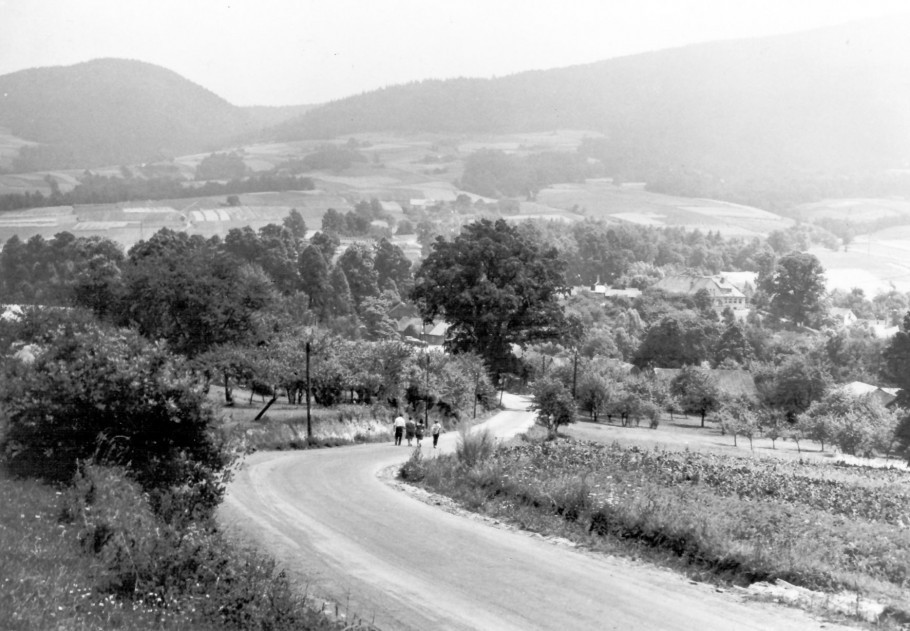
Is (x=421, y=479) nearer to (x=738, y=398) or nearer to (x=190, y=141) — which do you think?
(x=738, y=398)

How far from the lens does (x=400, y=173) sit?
640 feet

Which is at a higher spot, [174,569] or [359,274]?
[174,569]

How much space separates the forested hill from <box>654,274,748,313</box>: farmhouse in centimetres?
8312

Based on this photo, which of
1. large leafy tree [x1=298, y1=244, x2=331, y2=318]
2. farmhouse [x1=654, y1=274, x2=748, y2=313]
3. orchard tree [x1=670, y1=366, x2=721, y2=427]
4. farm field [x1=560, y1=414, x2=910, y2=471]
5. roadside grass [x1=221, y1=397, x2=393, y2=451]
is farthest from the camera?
farmhouse [x1=654, y1=274, x2=748, y2=313]

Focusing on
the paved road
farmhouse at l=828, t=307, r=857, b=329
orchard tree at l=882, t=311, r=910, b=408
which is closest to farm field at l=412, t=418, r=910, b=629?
the paved road

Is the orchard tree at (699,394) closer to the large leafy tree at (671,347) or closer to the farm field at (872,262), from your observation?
the large leafy tree at (671,347)

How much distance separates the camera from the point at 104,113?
11812 cm

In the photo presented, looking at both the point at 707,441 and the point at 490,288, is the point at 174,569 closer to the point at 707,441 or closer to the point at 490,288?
the point at 707,441

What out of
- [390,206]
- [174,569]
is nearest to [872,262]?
[390,206]

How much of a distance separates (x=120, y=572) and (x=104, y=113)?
400 ft

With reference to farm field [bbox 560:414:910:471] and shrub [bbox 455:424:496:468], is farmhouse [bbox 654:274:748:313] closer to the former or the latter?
farm field [bbox 560:414:910:471]

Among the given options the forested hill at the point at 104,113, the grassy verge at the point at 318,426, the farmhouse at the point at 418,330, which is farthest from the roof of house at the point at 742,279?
the grassy verge at the point at 318,426

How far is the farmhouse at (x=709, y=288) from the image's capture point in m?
132

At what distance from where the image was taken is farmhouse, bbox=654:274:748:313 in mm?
131875
